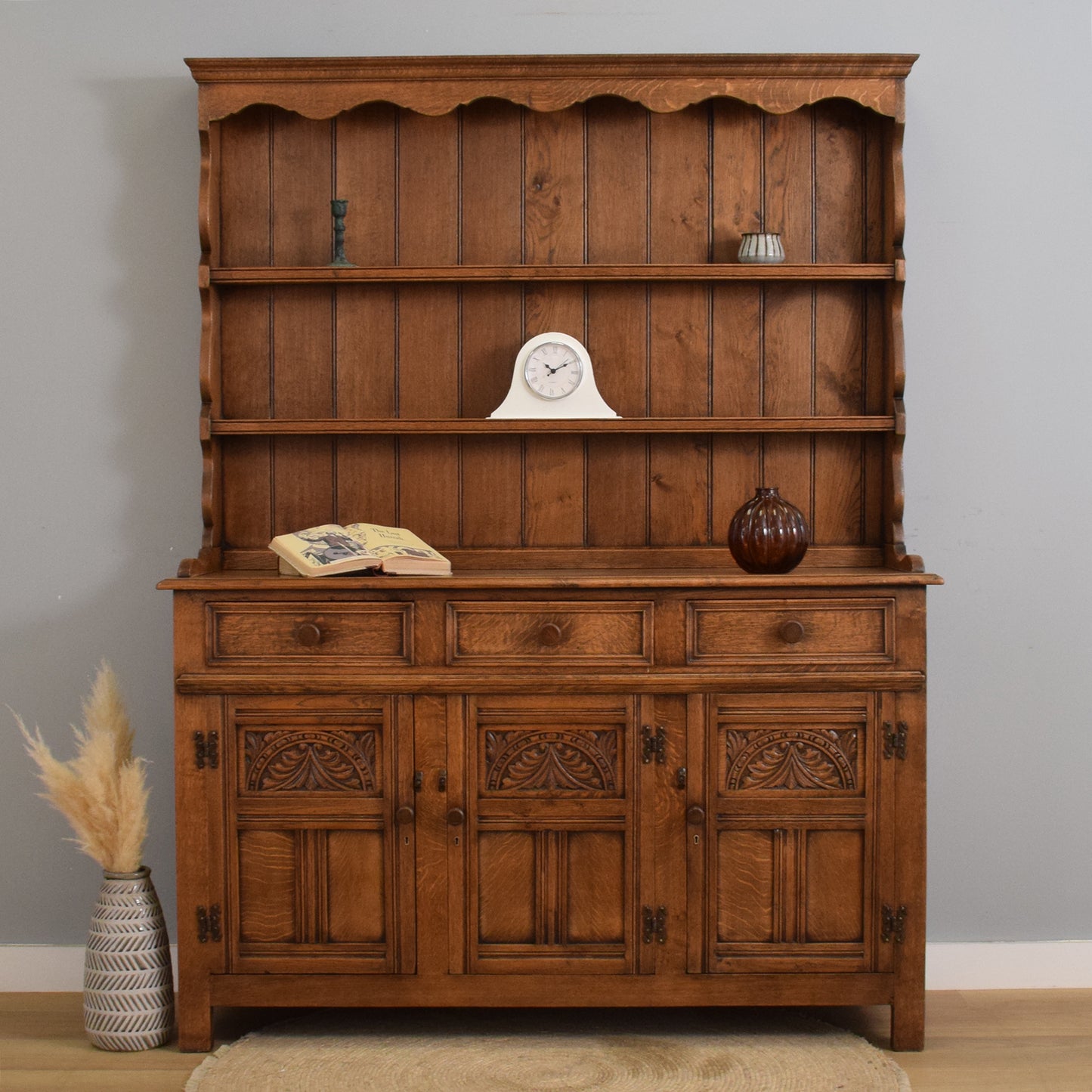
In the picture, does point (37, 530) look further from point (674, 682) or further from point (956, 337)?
point (956, 337)

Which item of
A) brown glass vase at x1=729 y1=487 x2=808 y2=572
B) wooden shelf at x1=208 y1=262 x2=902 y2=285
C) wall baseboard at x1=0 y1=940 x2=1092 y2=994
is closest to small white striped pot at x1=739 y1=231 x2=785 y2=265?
wooden shelf at x1=208 y1=262 x2=902 y2=285

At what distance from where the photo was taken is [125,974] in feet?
8.82

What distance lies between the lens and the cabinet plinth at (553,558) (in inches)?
103

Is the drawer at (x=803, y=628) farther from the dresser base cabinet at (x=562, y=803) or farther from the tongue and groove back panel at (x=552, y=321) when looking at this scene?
the tongue and groove back panel at (x=552, y=321)

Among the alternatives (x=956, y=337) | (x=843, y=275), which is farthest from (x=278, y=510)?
(x=956, y=337)

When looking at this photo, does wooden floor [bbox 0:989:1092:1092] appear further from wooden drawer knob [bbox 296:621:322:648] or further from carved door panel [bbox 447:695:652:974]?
wooden drawer knob [bbox 296:621:322:648]

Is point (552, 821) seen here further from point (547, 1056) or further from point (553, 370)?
point (553, 370)

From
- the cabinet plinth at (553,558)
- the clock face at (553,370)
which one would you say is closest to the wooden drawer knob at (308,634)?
the cabinet plinth at (553,558)

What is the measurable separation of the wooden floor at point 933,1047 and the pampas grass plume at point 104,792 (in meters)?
0.42

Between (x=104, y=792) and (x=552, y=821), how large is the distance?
101cm

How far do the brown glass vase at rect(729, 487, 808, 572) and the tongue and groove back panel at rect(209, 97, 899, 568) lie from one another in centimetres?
33

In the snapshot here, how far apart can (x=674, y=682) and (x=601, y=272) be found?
0.99 metres

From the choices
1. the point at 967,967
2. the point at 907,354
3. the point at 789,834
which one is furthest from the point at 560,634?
the point at 967,967

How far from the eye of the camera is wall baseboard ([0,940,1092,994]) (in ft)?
10.1
